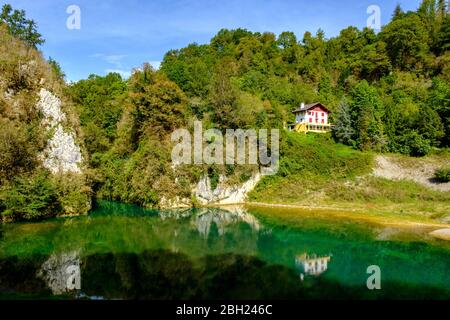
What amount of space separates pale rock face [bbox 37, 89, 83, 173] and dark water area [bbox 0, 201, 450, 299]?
5.09 meters

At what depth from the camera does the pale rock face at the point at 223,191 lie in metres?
32.4

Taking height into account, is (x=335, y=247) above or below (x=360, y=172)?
below

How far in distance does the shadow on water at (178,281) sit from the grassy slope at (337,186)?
15.8 m

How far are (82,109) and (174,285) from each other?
1590 inches

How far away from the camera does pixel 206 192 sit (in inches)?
1283

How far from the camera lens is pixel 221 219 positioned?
26422mm

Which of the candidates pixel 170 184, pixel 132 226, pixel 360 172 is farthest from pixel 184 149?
pixel 360 172

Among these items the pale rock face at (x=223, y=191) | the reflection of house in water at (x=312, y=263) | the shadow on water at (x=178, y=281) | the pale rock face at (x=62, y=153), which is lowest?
the reflection of house in water at (x=312, y=263)

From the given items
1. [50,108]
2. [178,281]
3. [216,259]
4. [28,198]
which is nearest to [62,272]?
[178,281]

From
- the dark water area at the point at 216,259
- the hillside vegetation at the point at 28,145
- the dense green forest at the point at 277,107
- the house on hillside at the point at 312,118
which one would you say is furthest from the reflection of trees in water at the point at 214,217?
the house on hillside at the point at 312,118

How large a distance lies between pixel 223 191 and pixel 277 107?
1610 centimetres

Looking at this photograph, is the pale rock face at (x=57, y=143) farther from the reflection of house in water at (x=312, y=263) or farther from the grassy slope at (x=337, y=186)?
the reflection of house in water at (x=312, y=263)
